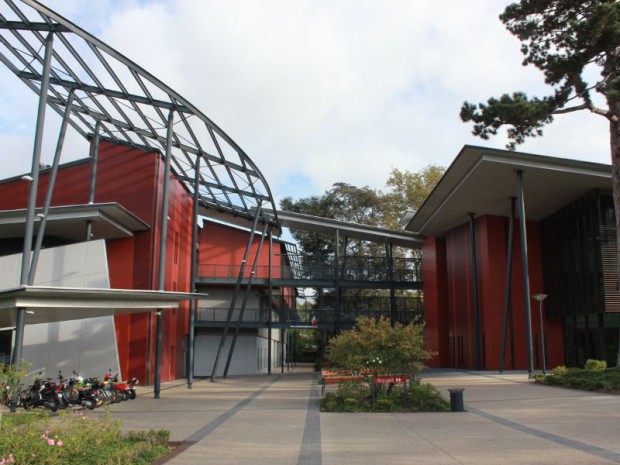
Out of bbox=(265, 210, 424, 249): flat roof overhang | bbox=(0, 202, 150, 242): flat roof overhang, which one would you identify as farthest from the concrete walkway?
bbox=(265, 210, 424, 249): flat roof overhang

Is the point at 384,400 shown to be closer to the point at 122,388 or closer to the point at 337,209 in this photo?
the point at 122,388

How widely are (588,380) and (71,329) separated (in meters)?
18.4

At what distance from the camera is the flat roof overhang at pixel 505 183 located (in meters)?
25.5

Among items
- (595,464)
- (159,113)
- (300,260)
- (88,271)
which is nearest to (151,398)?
(88,271)

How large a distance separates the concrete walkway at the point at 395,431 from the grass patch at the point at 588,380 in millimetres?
554

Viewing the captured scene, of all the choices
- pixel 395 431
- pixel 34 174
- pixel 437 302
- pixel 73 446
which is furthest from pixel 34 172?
pixel 437 302

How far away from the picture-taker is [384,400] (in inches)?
586

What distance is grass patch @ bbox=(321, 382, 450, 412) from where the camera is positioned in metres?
14.7

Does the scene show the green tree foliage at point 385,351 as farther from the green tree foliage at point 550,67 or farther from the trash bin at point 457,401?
the green tree foliage at point 550,67

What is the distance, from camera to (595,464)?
7.44 m

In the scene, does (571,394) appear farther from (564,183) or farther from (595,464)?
(564,183)

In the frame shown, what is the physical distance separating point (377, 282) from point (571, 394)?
22.7 meters

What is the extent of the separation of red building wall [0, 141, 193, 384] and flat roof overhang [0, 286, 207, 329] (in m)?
7.68

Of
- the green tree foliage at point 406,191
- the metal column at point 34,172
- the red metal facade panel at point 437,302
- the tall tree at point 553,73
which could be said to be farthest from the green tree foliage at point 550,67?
the green tree foliage at point 406,191
